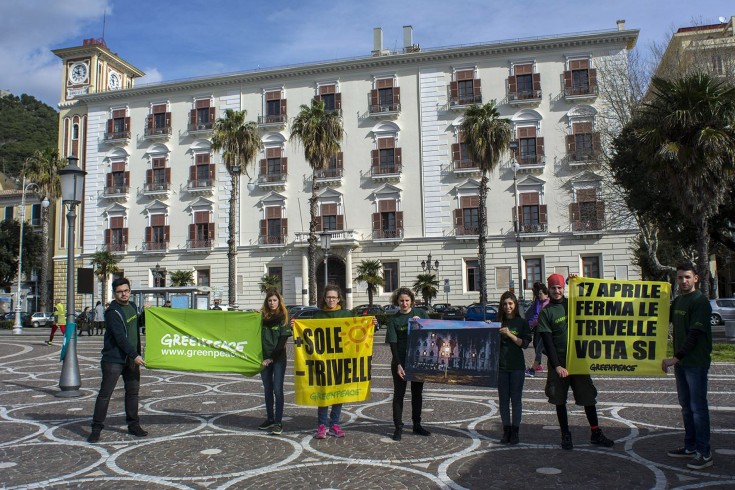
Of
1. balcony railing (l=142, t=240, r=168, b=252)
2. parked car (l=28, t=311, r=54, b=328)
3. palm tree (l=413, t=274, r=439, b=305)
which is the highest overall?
balcony railing (l=142, t=240, r=168, b=252)

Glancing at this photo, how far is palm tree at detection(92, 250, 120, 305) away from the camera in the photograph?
148 ft

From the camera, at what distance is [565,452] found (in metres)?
6.53

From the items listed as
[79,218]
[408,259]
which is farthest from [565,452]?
[79,218]

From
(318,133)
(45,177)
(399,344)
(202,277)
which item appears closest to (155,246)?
(202,277)

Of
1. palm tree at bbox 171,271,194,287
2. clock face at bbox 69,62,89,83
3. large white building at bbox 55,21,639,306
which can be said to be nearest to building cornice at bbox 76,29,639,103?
large white building at bbox 55,21,639,306

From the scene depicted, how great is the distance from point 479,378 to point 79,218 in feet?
161

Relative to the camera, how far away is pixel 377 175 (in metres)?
40.9

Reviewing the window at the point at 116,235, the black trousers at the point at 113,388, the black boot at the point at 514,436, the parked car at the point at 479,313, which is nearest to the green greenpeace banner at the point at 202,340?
the black trousers at the point at 113,388

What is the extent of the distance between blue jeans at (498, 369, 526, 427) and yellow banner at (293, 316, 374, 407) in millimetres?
1576

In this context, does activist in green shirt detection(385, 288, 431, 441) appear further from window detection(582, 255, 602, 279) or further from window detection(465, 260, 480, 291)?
window detection(582, 255, 602, 279)

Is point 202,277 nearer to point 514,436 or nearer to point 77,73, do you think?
point 77,73

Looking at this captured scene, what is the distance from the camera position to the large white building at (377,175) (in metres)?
38.4

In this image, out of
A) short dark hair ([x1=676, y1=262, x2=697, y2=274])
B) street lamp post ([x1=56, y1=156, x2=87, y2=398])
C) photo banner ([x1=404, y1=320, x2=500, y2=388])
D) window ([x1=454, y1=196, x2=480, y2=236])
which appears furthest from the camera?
window ([x1=454, y1=196, x2=480, y2=236])

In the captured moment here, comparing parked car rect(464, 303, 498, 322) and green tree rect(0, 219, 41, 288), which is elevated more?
green tree rect(0, 219, 41, 288)
